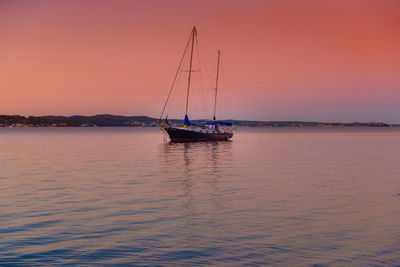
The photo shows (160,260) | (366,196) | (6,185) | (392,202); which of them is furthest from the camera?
(6,185)

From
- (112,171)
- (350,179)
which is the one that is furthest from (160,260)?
(112,171)

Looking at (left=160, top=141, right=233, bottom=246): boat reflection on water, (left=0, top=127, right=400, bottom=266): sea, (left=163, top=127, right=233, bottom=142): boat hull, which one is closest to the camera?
(left=0, top=127, right=400, bottom=266): sea

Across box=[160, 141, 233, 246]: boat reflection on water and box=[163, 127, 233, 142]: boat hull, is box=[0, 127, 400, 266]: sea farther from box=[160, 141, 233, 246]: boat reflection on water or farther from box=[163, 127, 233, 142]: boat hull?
box=[163, 127, 233, 142]: boat hull

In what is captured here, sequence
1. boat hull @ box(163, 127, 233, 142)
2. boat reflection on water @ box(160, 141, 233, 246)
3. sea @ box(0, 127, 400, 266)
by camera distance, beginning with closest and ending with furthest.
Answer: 1. sea @ box(0, 127, 400, 266)
2. boat reflection on water @ box(160, 141, 233, 246)
3. boat hull @ box(163, 127, 233, 142)

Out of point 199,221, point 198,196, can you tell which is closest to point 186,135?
point 198,196

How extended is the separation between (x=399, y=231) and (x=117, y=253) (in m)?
9.00

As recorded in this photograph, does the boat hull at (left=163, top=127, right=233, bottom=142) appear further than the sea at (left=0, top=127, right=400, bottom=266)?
Yes

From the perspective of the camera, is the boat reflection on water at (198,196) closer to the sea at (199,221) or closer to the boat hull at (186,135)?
the sea at (199,221)

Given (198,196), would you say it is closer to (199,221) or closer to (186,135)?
(199,221)

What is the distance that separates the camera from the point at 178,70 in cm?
7869

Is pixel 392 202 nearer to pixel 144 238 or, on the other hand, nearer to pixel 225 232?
pixel 225 232

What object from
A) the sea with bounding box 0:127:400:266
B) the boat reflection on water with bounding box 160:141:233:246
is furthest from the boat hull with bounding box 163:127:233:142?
the sea with bounding box 0:127:400:266

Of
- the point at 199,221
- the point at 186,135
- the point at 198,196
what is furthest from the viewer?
the point at 186,135

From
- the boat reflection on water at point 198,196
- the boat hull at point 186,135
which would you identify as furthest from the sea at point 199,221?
the boat hull at point 186,135
